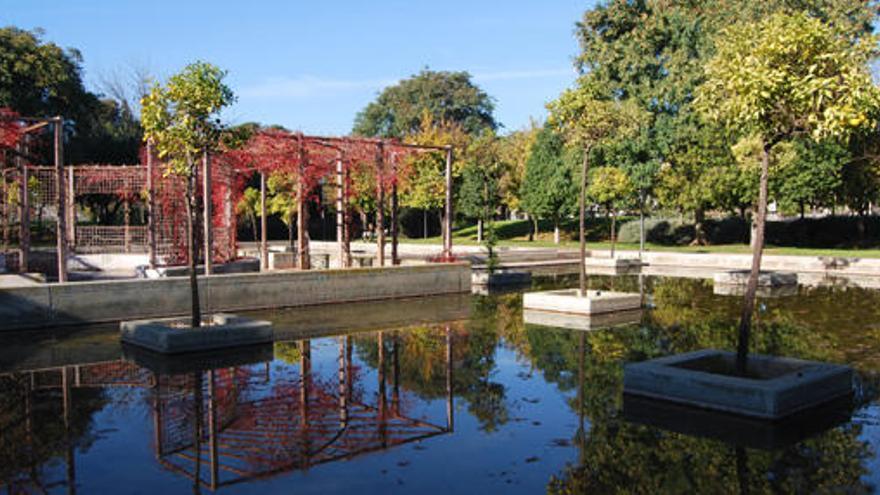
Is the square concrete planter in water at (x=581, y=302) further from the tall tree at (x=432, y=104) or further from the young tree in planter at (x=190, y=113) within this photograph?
the tall tree at (x=432, y=104)

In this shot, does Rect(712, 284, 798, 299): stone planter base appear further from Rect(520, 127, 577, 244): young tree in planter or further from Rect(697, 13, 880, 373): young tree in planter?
Rect(520, 127, 577, 244): young tree in planter

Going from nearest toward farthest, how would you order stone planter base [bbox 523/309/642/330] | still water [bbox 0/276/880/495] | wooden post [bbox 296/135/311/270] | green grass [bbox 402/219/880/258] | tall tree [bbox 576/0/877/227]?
1. still water [bbox 0/276/880/495]
2. stone planter base [bbox 523/309/642/330]
3. wooden post [bbox 296/135/311/270]
4. green grass [bbox 402/219/880/258]
5. tall tree [bbox 576/0/877/227]

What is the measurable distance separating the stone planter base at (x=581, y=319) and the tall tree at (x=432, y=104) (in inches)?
2574

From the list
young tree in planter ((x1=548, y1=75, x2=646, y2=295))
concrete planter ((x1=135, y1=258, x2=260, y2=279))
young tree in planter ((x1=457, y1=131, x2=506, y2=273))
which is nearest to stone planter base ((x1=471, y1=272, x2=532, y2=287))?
concrete planter ((x1=135, y1=258, x2=260, y2=279))

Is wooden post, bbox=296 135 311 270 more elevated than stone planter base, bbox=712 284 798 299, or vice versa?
wooden post, bbox=296 135 311 270

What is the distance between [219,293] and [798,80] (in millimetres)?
12871

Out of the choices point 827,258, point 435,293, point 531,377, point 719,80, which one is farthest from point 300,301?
point 827,258

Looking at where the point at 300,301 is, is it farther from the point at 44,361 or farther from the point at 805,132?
the point at 805,132

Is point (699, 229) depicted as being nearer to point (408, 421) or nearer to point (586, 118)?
point (586, 118)

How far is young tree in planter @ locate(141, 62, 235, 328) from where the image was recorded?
43.8 feet

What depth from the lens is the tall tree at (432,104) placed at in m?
83.1

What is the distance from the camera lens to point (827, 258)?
30.5 m

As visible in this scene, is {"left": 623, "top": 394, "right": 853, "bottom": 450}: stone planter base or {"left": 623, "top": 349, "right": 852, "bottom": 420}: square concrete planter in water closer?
{"left": 623, "top": 394, "right": 853, "bottom": 450}: stone planter base

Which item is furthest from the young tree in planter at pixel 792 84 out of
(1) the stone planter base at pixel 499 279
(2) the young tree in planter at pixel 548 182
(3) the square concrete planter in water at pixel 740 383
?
(2) the young tree in planter at pixel 548 182
